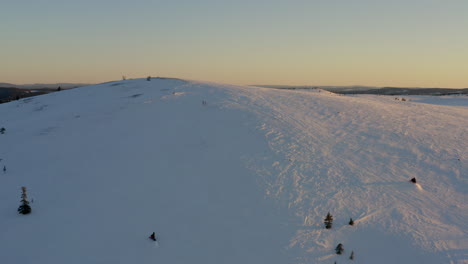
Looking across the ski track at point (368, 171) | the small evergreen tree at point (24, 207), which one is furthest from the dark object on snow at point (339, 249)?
the small evergreen tree at point (24, 207)

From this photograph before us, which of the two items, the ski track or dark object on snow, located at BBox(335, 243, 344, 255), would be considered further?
the ski track

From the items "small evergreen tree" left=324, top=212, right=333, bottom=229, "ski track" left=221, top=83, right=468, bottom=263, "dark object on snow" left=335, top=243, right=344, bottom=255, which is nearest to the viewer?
"dark object on snow" left=335, top=243, right=344, bottom=255

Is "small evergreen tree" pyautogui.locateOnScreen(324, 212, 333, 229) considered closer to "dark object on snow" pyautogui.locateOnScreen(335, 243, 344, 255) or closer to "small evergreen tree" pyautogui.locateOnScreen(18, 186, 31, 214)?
"dark object on snow" pyautogui.locateOnScreen(335, 243, 344, 255)

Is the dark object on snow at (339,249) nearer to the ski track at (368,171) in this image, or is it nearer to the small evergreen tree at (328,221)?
the ski track at (368,171)

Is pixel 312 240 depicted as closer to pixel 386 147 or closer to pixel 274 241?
pixel 274 241

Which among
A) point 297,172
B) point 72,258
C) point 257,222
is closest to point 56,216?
point 72,258

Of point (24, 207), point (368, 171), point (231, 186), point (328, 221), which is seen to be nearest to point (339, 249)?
point (328, 221)

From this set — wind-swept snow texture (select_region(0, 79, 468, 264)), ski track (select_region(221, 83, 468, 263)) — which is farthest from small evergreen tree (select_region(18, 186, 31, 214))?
ski track (select_region(221, 83, 468, 263))

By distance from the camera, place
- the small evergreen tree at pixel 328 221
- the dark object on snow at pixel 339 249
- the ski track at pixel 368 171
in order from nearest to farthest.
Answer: the dark object on snow at pixel 339 249 < the small evergreen tree at pixel 328 221 < the ski track at pixel 368 171
